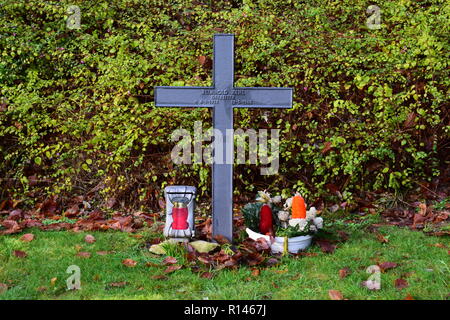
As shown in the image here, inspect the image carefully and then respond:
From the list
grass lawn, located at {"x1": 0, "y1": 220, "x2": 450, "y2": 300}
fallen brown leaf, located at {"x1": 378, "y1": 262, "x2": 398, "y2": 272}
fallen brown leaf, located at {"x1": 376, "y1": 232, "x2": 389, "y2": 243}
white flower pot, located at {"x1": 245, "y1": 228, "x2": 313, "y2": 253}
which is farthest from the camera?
fallen brown leaf, located at {"x1": 376, "y1": 232, "x2": 389, "y2": 243}

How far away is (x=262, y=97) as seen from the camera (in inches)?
170

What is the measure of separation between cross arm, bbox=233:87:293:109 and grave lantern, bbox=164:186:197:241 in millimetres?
864

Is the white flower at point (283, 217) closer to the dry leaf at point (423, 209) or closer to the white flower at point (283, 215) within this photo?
the white flower at point (283, 215)

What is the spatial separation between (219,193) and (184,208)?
321 mm

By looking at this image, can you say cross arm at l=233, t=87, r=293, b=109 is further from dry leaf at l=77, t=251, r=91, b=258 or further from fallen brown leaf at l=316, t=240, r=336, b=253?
dry leaf at l=77, t=251, r=91, b=258

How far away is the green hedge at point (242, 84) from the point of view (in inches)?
216

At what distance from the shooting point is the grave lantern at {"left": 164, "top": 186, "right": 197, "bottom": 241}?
14.2 ft

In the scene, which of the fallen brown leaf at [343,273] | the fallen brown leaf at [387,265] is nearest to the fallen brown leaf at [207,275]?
the fallen brown leaf at [343,273]

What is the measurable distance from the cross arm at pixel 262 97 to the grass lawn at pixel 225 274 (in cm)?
127

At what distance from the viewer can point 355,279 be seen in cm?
358

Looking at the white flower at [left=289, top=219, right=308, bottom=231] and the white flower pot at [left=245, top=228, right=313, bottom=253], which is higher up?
the white flower at [left=289, top=219, right=308, bottom=231]

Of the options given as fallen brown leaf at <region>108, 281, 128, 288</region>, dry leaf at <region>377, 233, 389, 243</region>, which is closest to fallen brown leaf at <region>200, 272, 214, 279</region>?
fallen brown leaf at <region>108, 281, 128, 288</region>

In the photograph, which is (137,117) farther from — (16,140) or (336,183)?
(336,183)

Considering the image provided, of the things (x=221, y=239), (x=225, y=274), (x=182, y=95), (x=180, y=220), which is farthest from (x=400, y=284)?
(x=182, y=95)
